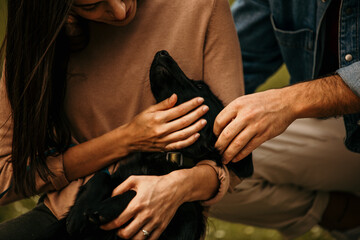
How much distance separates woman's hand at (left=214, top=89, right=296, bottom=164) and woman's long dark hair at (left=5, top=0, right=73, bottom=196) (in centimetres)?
61

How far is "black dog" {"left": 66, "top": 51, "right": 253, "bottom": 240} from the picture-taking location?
4.13 ft

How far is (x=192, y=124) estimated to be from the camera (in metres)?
1.44

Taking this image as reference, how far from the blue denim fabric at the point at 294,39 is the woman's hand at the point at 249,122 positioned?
0.95 ft

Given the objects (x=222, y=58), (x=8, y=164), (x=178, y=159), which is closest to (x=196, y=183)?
(x=178, y=159)

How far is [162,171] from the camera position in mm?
1497

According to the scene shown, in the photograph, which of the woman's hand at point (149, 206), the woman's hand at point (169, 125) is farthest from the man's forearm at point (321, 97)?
the woman's hand at point (149, 206)

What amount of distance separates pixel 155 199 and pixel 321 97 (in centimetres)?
74

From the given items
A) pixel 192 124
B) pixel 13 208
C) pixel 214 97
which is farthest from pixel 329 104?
pixel 13 208

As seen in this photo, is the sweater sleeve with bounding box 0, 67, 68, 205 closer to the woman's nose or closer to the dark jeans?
the dark jeans

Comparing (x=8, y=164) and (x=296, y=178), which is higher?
(x=8, y=164)

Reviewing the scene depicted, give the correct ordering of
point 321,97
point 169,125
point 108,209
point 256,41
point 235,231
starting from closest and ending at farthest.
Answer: point 108,209 → point 169,125 → point 321,97 → point 256,41 → point 235,231

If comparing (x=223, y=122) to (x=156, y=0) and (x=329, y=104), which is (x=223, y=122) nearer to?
(x=329, y=104)

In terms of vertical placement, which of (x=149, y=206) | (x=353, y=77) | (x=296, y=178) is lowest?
(x=296, y=178)

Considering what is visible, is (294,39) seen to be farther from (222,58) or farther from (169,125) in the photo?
(169,125)
